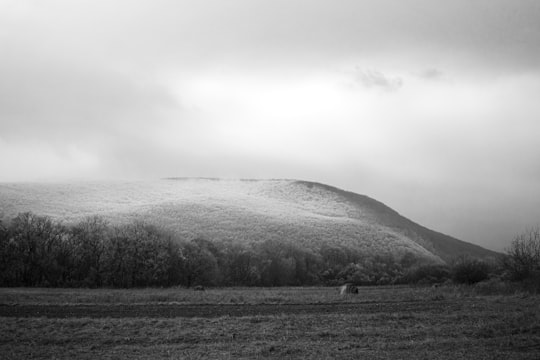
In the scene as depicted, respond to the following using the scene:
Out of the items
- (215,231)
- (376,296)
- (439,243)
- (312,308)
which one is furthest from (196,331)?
A: (439,243)

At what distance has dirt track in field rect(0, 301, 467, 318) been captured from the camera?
30.0 m

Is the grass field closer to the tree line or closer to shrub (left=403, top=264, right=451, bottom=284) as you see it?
the tree line

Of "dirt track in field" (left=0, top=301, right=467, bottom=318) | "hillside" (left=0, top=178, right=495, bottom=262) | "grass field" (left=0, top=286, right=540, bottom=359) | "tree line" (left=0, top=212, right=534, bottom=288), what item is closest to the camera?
"grass field" (left=0, top=286, right=540, bottom=359)

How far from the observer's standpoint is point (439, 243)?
450 ft

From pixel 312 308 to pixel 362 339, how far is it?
1111cm

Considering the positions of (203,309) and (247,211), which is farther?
(247,211)

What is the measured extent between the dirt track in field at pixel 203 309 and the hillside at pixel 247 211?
4519cm

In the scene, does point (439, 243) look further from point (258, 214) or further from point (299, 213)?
point (258, 214)

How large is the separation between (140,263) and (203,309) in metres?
31.8

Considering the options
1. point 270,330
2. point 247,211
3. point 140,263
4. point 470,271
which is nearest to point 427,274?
point 470,271

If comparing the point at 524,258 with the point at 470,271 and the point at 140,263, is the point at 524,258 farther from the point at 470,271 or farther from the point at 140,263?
the point at 140,263

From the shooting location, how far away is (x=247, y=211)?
376 ft

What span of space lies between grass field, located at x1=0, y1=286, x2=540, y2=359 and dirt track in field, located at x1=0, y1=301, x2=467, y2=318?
5cm

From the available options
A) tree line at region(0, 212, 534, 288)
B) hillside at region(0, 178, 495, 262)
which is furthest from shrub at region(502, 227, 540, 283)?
hillside at region(0, 178, 495, 262)
